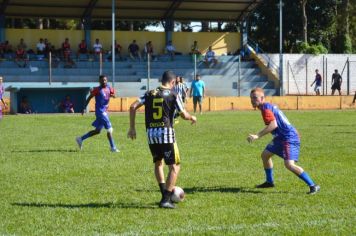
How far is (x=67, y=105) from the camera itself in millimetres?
36719

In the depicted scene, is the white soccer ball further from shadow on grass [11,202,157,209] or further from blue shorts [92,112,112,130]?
blue shorts [92,112,112,130]

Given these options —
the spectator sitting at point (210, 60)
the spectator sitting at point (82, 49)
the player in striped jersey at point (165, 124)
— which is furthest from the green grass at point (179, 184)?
the spectator sitting at point (210, 60)

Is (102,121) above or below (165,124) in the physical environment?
below

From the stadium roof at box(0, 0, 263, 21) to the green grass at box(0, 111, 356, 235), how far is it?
91.7 feet

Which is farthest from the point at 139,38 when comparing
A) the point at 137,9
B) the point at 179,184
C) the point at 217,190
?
the point at 217,190

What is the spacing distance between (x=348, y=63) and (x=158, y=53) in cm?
1253

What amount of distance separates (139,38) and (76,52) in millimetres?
4754

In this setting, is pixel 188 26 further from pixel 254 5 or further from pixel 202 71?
pixel 202 71

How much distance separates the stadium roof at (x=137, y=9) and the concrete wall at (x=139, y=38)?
1065 millimetres

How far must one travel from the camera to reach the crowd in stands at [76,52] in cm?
4147

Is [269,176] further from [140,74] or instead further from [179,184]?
[140,74]

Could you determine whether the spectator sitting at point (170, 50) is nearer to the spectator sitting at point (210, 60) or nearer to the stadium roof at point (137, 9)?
the spectator sitting at point (210, 60)

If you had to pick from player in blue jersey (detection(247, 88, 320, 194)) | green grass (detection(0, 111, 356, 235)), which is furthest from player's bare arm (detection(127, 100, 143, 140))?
player in blue jersey (detection(247, 88, 320, 194))

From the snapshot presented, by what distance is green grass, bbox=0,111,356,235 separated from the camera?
7.45 m
